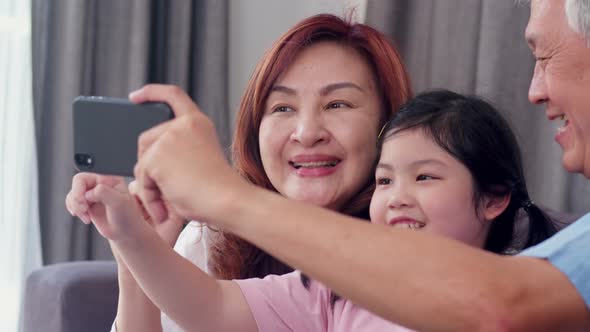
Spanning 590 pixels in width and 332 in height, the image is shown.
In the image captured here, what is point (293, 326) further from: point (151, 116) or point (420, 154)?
point (151, 116)

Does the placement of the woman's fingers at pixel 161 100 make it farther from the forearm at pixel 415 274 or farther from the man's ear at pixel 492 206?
the man's ear at pixel 492 206

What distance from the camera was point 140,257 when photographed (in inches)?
49.4

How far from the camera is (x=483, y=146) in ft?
4.58

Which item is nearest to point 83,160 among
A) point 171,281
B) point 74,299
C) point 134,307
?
point 171,281

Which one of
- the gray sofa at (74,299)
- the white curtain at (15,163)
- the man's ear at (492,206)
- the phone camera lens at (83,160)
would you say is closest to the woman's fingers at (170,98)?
the phone camera lens at (83,160)

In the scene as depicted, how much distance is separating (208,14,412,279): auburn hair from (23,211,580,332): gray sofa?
0.40 m

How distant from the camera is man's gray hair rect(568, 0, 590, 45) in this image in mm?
987

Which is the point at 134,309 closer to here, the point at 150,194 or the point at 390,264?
the point at 150,194

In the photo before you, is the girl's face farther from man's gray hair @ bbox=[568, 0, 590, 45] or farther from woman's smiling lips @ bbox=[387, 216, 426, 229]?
man's gray hair @ bbox=[568, 0, 590, 45]

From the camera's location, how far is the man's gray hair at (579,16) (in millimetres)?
987

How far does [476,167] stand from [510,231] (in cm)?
14

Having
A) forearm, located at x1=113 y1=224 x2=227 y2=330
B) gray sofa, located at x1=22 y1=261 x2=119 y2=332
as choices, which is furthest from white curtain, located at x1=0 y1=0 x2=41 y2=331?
forearm, located at x1=113 y1=224 x2=227 y2=330

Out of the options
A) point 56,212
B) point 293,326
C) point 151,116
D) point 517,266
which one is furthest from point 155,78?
point 517,266

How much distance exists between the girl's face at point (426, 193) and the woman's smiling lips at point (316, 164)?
275 mm
